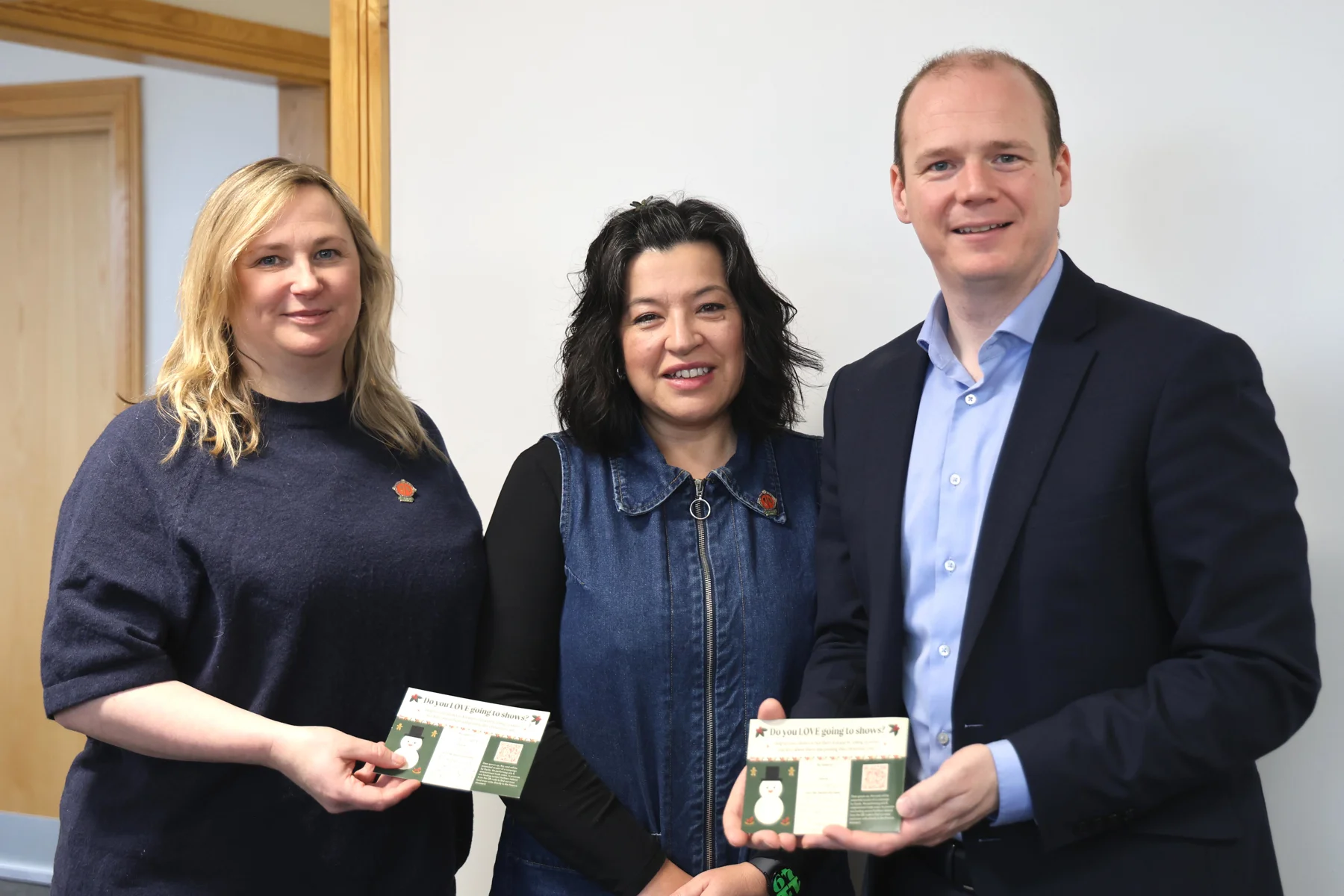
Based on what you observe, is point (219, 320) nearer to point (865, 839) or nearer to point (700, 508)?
point (700, 508)

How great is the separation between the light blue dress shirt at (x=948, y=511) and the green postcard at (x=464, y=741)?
0.54 m

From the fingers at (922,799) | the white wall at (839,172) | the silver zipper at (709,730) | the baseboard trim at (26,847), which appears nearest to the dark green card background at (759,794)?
the fingers at (922,799)

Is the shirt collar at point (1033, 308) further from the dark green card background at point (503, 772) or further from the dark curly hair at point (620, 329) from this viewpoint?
the dark green card background at point (503, 772)

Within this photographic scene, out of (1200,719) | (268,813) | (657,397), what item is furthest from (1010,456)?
(268,813)

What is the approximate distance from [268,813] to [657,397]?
877 mm

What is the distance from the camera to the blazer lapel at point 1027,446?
1.46m

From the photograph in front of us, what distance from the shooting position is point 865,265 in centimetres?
231

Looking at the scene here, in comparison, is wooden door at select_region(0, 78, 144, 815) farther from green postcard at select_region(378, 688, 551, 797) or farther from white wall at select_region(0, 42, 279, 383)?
green postcard at select_region(378, 688, 551, 797)

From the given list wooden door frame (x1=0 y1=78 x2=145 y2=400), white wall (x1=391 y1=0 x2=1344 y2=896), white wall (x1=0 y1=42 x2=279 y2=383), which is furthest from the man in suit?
wooden door frame (x1=0 y1=78 x2=145 y2=400)

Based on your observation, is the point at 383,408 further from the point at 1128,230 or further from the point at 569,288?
the point at 1128,230

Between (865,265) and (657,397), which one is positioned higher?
(865,265)

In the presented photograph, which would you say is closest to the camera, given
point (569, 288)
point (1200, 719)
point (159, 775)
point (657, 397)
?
point (1200, 719)

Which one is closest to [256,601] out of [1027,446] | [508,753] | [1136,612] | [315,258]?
[508,753]

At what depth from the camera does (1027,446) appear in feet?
4.87
